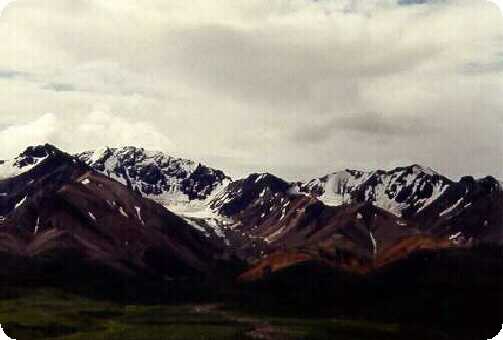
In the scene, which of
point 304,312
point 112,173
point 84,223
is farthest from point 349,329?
point 84,223

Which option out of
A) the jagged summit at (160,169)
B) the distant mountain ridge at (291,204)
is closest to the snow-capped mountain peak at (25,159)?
the distant mountain ridge at (291,204)

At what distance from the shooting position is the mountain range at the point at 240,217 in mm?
66688

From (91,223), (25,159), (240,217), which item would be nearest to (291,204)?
(240,217)

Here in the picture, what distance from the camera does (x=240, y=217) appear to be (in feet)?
257

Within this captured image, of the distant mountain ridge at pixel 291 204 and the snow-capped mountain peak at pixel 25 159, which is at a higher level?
the snow-capped mountain peak at pixel 25 159

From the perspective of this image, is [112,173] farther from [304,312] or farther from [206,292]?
[304,312]

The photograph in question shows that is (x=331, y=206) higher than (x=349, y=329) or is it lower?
higher

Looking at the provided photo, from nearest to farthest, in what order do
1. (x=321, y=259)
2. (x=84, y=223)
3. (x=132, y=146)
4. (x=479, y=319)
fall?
1. (x=479, y=319)
2. (x=132, y=146)
3. (x=321, y=259)
4. (x=84, y=223)

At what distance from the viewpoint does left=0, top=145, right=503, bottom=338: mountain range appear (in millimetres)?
66688

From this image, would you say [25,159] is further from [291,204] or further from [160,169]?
[291,204]

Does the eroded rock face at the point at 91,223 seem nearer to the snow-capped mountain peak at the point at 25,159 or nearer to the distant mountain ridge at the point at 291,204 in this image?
the snow-capped mountain peak at the point at 25,159

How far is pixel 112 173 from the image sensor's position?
74.8 metres

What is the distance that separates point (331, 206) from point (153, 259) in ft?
55.2

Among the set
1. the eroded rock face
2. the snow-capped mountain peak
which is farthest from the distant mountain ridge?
the eroded rock face
